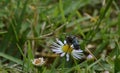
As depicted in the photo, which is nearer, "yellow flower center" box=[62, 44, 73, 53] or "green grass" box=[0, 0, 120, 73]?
"yellow flower center" box=[62, 44, 73, 53]

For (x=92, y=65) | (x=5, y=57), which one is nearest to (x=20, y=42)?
(x=5, y=57)

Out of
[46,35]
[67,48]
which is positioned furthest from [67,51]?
[46,35]

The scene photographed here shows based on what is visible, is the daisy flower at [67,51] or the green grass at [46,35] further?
the green grass at [46,35]

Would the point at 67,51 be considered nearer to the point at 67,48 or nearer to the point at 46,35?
the point at 67,48

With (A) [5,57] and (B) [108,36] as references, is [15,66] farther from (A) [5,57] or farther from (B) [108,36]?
(B) [108,36]

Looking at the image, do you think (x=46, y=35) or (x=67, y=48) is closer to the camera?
(x=67, y=48)

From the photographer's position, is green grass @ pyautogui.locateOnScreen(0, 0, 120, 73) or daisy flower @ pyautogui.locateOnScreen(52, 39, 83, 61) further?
green grass @ pyautogui.locateOnScreen(0, 0, 120, 73)

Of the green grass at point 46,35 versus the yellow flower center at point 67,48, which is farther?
the green grass at point 46,35

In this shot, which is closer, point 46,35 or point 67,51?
point 67,51
